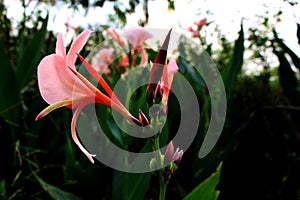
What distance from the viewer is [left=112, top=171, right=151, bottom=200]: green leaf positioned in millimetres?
847

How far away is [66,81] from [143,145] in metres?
0.59

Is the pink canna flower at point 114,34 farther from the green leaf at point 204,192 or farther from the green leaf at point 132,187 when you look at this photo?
the green leaf at point 204,192

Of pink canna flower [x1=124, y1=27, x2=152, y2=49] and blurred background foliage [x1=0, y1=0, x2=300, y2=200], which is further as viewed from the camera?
blurred background foliage [x1=0, y1=0, x2=300, y2=200]

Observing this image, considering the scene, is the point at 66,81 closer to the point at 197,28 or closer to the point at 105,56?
the point at 105,56

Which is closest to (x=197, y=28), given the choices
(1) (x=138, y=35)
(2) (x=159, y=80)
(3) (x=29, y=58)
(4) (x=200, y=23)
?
(4) (x=200, y=23)

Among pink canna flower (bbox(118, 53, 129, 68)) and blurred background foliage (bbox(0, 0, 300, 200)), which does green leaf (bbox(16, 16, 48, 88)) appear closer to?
blurred background foliage (bbox(0, 0, 300, 200))

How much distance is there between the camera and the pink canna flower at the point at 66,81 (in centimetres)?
46

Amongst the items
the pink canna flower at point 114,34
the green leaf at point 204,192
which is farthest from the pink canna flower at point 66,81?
the pink canna flower at point 114,34

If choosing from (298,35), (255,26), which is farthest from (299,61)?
(255,26)

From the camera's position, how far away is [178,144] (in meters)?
0.79

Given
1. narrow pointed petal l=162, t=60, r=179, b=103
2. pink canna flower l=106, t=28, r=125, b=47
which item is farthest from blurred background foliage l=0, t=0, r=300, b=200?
narrow pointed petal l=162, t=60, r=179, b=103

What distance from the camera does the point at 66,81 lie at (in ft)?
1.58

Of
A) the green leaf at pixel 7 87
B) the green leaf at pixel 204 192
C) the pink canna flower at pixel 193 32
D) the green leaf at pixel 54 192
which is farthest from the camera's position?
the pink canna flower at pixel 193 32

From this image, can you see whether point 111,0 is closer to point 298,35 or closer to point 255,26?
point 255,26
